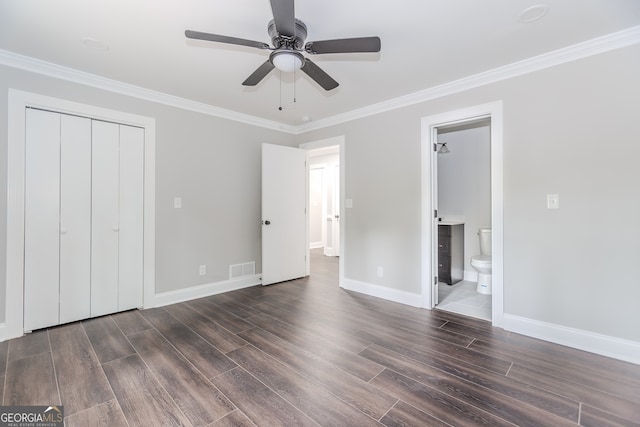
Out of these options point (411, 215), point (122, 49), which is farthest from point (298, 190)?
point (122, 49)

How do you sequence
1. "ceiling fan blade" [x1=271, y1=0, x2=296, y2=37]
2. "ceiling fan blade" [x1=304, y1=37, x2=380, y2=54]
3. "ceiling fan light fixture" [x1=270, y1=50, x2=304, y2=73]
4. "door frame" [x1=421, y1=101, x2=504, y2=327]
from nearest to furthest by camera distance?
"ceiling fan blade" [x1=271, y1=0, x2=296, y2=37], "ceiling fan blade" [x1=304, y1=37, x2=380, y2=54], "ceiling fan light fixture" [x1=270, y1=50, x2=304, y2=73], "door frame" [x1=421, y1=101, x2=504, y2=327]

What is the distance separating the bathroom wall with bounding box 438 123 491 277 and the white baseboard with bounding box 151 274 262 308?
3.39 m

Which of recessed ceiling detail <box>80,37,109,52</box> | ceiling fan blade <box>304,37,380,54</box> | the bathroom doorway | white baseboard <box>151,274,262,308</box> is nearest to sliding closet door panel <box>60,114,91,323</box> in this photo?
white baseboard <box>151,274,262,308</box>

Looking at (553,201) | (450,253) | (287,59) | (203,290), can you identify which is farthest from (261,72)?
(450,253)

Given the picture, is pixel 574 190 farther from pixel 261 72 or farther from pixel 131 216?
pixel 131 216

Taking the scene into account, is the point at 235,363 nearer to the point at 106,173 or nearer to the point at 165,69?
the point at 106,173

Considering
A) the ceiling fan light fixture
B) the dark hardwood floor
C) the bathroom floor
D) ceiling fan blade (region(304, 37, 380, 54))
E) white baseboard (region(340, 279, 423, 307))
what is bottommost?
the dark hardwood floor

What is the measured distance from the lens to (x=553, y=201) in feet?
8.16

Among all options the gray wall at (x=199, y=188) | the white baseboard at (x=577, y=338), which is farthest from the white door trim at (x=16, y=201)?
the white baseboard at (x=577, y=338)

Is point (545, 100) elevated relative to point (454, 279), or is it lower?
elevated

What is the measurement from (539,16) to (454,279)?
140 inches

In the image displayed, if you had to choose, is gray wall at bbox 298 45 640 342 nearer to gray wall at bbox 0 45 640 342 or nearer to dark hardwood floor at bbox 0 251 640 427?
gray wall at bbox 0 45 640 342

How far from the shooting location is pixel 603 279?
2.27 metres

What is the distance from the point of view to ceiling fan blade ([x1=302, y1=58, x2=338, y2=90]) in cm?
199
